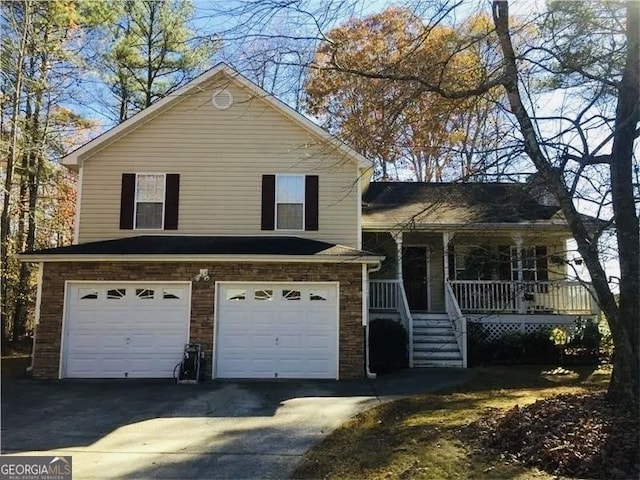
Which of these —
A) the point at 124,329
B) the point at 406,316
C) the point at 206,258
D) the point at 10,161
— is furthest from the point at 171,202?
the point at 10,161

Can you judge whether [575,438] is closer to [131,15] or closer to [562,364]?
[562,364]

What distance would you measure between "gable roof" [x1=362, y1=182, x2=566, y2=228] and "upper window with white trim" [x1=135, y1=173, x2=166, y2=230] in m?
5.51

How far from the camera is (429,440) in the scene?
6562mm

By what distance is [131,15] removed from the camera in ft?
70.0

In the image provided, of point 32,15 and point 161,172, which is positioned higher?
point 32,15

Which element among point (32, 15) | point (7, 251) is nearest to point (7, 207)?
point (7, 251)

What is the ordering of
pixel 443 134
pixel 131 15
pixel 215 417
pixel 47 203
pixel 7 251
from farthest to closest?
1. pixel 131 15
2. pixel 47 203
3. pixel 7 251
4. pixel 443 134
5. pixel 215 417

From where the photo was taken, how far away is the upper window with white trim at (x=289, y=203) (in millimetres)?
13508

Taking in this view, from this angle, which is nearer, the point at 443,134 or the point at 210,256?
the point at 443,134

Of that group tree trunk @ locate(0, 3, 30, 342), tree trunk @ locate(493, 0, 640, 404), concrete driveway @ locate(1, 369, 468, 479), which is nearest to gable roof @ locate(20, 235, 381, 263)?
concrete driveway @ locate(1, 369, 468, 479)

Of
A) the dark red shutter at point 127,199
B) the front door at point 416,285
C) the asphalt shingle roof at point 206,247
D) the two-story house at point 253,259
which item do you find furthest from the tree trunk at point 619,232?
the dark red shutter at point 127,199

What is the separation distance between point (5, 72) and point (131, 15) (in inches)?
284

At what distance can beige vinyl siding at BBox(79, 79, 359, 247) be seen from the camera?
44.0 feet

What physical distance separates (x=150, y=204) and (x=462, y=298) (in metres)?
8.88
